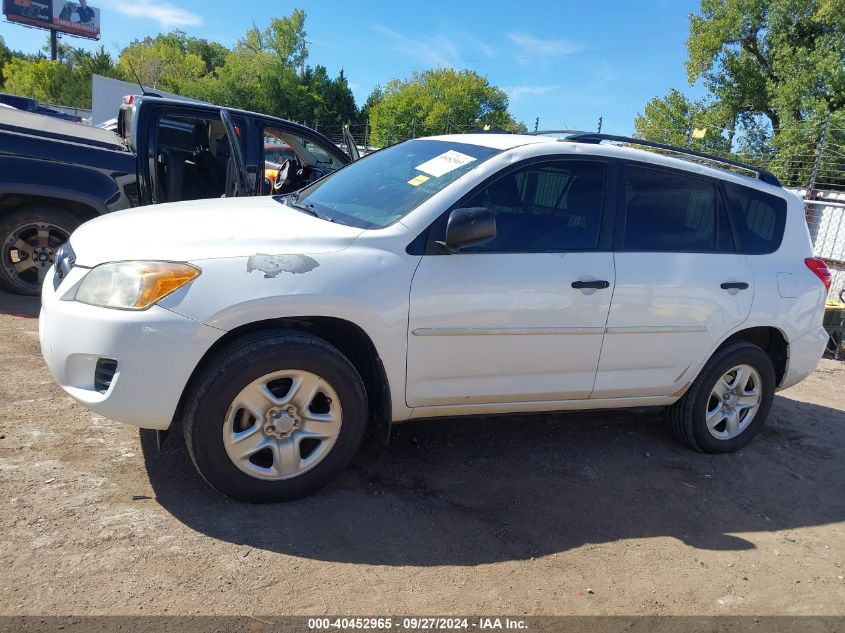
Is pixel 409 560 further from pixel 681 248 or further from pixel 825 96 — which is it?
pixel 825 96

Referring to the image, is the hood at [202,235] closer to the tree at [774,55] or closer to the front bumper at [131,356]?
the front bumper at [131,356]

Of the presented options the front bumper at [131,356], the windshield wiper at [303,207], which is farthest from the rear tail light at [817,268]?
the front bumper at [131,356]

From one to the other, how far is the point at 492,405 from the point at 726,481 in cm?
163

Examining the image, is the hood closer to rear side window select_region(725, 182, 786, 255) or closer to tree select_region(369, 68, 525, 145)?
rear side window select_region(725, 182, 786, 255)

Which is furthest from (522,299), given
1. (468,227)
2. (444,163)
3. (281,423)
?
(281,423)

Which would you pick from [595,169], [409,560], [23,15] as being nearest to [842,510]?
[595,169]

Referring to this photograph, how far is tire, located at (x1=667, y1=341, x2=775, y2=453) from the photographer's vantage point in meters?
4.23

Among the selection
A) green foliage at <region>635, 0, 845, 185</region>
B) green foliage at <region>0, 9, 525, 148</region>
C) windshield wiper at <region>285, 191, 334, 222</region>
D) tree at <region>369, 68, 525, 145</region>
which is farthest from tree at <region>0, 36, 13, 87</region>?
windshield wiper at <region>285, 191, 334, 222</region>

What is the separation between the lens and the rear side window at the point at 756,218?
4.24m

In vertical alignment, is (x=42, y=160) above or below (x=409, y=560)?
above

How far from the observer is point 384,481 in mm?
3568

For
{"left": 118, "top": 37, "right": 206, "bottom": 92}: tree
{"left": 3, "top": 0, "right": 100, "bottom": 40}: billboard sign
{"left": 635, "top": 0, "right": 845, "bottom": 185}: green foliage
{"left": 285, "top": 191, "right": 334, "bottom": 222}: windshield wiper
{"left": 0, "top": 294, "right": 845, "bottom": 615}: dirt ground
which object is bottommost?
{"left": 0, "top": 294, "right": 845, "bottom": 615}: dirt ground

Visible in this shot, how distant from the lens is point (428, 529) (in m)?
3.17

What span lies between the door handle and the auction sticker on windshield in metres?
0.87
